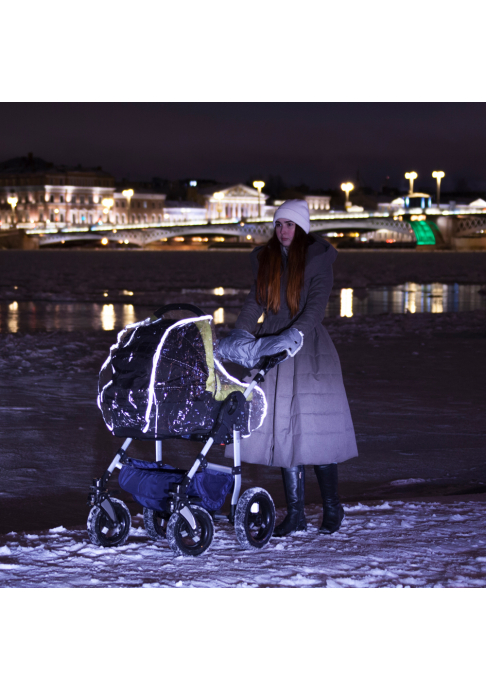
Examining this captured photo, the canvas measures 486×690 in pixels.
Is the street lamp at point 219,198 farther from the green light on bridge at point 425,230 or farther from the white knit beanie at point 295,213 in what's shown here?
the white knit beanie at point 295,213

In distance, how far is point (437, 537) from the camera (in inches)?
145

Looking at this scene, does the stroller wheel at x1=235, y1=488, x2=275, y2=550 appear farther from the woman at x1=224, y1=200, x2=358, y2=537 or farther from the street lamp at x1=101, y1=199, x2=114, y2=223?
the street lamp at x1=101, y1=199, x2=114, y2=223

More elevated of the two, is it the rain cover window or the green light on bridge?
the green light on bridge

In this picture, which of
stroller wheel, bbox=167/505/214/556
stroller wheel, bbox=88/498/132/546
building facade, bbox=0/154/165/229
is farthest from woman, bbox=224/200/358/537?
building facade, bbox=0/154/165/229

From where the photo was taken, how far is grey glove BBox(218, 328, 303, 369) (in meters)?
3.39

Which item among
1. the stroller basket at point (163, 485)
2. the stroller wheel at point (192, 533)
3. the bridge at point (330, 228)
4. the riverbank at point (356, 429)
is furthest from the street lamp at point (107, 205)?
the stroller wheel at point (192, 533)

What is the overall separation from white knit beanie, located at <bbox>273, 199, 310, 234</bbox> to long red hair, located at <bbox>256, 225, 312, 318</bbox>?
3 centimetres

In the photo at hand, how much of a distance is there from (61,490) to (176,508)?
1.40 metres

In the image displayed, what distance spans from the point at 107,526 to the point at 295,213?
1407 millimetres

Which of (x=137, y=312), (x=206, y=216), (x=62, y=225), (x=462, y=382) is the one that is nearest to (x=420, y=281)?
(x=137, y=312)

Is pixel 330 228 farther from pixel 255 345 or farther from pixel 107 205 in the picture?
pixel 255 345

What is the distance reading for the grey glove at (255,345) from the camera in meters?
3.39

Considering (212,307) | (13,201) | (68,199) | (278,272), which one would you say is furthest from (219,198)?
(278,272)

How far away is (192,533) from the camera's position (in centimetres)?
342
